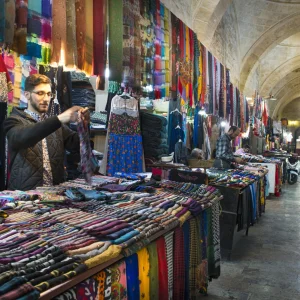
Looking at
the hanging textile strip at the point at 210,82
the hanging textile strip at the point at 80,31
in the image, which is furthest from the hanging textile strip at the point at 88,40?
the hanging textile strip at the point at 210,82

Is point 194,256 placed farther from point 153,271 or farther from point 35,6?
point 35,6

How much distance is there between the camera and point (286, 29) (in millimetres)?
14586

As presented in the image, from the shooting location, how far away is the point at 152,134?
5824 millimetres

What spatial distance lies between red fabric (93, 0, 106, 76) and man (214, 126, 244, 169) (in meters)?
4.05

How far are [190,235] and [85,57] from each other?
5.89ft

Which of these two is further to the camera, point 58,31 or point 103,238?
point 58,31

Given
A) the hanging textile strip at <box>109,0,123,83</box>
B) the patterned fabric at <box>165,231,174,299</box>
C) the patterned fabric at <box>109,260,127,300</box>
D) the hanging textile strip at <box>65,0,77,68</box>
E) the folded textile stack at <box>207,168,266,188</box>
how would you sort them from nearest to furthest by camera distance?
1. the patterned fabric at <box>109,260,127,300</box>
2. the patterned fabric at <box>165,231,174,299</box>
3. the hanging textile strip at <box>65,0,77,68</box>
4. the hanging textile strip at <box>109,0,123,83</box>
5. the folded textile stack at <box>207,168,266,188</box>

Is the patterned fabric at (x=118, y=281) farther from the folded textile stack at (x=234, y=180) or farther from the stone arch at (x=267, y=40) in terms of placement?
the stone arch at (x=267, y=40)

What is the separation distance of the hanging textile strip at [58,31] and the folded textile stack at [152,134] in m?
3.02

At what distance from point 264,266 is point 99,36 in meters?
3.41

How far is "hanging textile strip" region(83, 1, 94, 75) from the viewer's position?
3.14 m

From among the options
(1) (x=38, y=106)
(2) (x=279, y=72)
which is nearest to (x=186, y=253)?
(1) (x=38, y=106)

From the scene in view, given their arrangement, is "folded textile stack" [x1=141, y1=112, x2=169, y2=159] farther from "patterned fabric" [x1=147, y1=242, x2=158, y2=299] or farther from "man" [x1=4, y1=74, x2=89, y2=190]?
"patterned fabric" [x1=147, y1=242, x2=158, y2=299]

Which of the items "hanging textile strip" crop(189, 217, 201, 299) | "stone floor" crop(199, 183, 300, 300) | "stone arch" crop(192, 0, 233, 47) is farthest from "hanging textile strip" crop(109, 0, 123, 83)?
"stone arch" crop(192, 0, 233, 47)
